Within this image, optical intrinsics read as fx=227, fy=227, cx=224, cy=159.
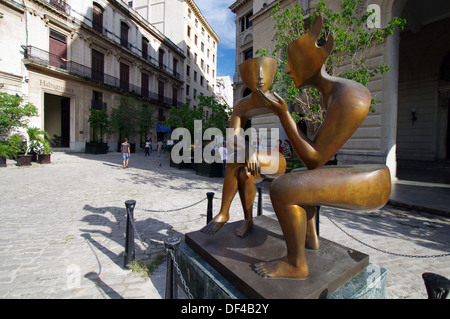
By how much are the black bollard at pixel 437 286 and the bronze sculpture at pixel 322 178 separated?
56cm

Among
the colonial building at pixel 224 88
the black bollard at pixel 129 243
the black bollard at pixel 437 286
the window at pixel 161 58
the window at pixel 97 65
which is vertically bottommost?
the black bollard at pixel 129 243

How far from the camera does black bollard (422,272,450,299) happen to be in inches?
51.4

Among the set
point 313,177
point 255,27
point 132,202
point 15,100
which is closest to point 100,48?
point 15,100

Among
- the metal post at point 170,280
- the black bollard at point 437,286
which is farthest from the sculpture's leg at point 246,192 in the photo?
the black bollard at point 437,286

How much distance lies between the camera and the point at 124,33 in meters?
28.8

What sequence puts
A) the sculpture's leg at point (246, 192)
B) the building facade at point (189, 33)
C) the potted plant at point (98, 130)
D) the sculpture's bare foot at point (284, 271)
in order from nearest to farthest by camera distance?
1. the sculpture's bare foot at point (284, 271)
2. the sculpture's leg at point (246, 192)
3. the potted plant at point (98, 130)
4. the building facade at point (189, 33)

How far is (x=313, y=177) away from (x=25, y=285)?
3.40 m

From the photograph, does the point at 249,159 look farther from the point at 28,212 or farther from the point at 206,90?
the point at 206,90

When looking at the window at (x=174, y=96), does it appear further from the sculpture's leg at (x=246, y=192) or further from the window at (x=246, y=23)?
the sculpture's leg at (x=246, y=192)

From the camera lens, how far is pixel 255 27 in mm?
16438

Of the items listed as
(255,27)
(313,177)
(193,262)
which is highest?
(255,27)

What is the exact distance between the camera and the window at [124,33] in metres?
28.1

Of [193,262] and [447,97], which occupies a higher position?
[447,97]

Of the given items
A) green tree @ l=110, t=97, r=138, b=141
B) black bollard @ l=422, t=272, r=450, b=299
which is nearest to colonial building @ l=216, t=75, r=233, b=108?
green tree @ l=110, t=97, r=138, b=141
